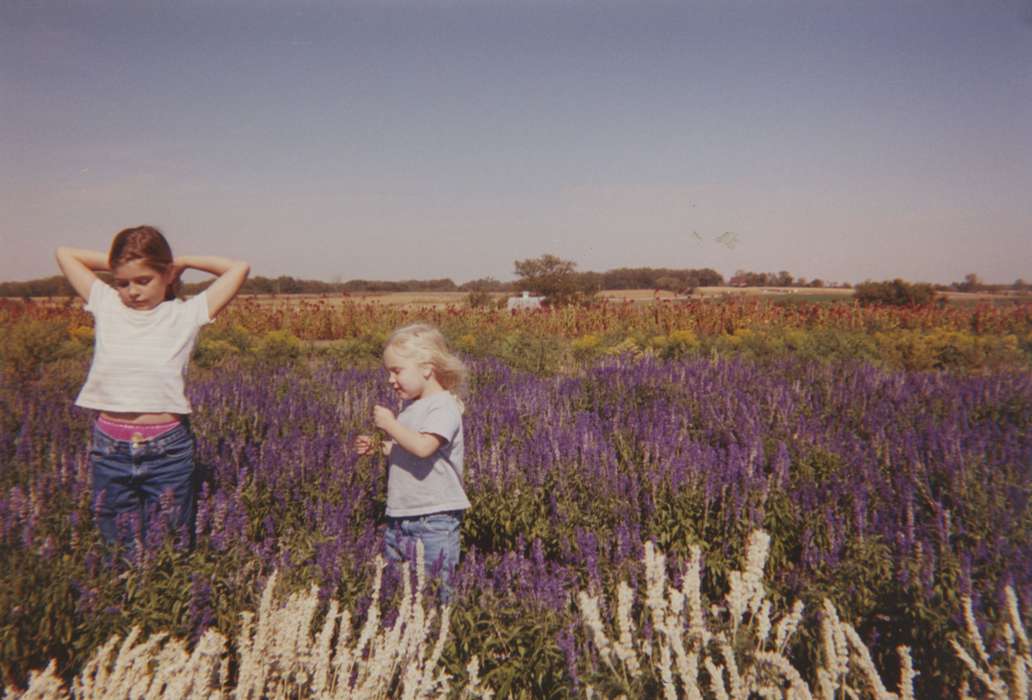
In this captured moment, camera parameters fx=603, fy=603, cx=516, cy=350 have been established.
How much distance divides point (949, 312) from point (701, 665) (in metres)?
21.1

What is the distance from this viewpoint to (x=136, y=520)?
247 centimetres

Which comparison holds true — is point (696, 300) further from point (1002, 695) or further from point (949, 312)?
point (1002, 695)

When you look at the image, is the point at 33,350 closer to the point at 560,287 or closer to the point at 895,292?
the point at 560,287

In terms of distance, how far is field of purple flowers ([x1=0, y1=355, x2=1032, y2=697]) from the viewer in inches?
85.4

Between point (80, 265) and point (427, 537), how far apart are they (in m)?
2.10

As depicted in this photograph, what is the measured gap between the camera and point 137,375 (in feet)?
8.97

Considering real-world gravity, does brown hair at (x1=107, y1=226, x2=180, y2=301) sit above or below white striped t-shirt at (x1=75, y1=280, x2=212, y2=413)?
above

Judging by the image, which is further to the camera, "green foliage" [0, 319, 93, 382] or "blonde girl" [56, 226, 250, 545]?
"green foliage" [0, 319, 93, 382]

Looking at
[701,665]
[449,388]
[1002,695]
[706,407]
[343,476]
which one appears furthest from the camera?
[706,407]

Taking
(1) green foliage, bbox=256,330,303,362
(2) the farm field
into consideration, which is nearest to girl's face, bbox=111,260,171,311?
(2) the farm field

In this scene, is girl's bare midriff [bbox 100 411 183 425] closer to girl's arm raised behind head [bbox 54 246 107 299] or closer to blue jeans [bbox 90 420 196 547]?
blue jeans [bbox 90 420 196 547]

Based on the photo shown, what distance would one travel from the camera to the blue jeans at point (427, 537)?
8.77 feet

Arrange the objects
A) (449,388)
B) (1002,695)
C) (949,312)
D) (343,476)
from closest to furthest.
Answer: (1002,695) < (449,388) < (343,476) < (949,312)

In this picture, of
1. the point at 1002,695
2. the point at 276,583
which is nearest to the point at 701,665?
the point at 1002,695
